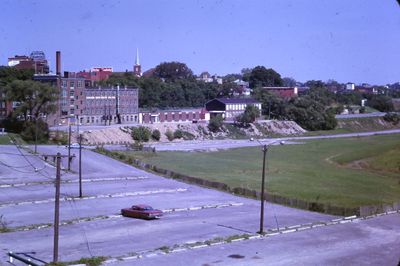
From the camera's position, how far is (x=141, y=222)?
84.9ft

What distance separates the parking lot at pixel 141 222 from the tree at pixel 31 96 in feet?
81.5

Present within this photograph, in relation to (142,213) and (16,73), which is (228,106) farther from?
(142,213)

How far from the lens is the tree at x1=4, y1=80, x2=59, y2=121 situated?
6475 centimetres

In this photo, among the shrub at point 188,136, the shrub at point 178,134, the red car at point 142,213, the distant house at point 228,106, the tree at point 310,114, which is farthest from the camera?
the distant house at point 228,106

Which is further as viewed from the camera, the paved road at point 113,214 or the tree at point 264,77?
the tree at point 264,77

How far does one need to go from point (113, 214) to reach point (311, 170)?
25.2 metres

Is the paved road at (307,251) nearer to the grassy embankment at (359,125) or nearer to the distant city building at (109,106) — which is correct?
the distant city building at (109,106)

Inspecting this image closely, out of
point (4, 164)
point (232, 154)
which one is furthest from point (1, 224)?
point (232, 154)

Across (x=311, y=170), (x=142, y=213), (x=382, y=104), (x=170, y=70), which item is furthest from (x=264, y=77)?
(x=142, y=213)

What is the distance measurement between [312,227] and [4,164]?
2669 cm

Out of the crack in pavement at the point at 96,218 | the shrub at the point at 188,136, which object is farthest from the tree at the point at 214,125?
the crack in pavement at the point at 96,218

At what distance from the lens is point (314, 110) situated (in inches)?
4345

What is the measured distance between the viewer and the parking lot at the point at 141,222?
65.9 feet

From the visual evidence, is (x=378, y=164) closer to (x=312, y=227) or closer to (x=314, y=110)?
(x=312, y=227)
